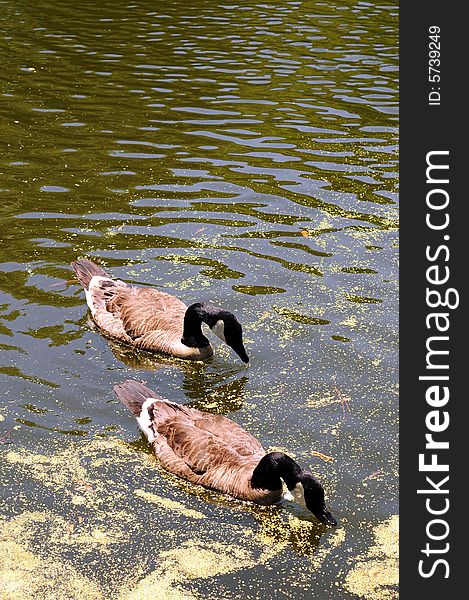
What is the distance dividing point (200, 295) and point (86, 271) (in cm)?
127

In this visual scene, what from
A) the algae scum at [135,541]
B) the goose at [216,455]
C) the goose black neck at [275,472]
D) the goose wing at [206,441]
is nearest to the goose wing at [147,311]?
the goose at [216,455]

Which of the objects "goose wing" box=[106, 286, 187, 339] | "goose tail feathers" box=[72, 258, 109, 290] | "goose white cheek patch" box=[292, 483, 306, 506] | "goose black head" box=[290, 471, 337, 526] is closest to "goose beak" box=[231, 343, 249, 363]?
"goose wing" box=[106, 286, 187, 339]

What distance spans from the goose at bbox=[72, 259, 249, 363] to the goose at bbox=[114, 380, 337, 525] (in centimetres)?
111

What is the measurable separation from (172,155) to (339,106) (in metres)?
4.04

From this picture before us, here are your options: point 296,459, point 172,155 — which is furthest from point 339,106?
point 296,459

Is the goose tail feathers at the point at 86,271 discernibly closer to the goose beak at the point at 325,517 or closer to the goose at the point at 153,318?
the goose at the point at 153,318

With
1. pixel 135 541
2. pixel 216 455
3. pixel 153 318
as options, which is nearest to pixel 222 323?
pixel 153 318

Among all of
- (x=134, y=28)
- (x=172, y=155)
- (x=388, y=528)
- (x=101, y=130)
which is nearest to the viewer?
(x=388, y=528)

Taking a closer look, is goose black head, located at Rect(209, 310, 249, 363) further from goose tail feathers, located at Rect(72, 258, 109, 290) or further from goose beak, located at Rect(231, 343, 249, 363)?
goose tail feathers, located at Rect(72, 258, 109, 290)

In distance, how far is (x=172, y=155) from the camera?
15.1 metres

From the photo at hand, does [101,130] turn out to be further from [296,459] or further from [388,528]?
[388,528]

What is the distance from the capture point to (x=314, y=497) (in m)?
7.43

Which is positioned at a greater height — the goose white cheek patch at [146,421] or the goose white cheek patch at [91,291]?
the goose white cheek patch at [91,291]

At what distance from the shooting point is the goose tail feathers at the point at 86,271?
10.8 m
